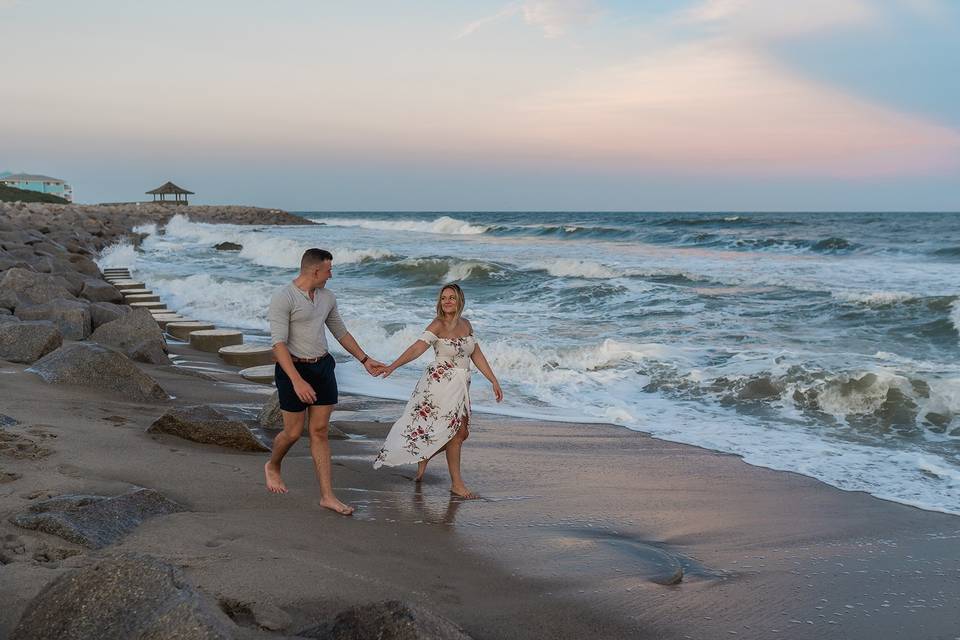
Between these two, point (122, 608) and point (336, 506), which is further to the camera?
point (336, 506)

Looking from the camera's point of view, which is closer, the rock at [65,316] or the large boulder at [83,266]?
the rock at [65,316]

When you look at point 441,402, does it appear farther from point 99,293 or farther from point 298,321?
point 99,293

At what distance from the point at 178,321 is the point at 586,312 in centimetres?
736

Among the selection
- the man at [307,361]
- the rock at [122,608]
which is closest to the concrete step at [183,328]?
the man at [307,361]

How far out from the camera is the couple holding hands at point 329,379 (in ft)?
14.9

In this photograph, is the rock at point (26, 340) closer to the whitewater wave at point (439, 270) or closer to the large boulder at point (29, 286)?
the large boulder at point (29, 286)

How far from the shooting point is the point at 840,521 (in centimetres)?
496

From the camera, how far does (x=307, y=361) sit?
462 cm

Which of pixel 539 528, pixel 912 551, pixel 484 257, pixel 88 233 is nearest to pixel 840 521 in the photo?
pixel 912 551

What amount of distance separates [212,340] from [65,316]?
1.82 metres

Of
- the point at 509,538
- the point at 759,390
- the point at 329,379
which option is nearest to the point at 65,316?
the point at 329,379

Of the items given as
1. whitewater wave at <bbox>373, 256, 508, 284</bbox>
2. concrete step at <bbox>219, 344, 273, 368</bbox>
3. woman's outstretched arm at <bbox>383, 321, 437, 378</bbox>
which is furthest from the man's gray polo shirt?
whitewater wave at <bbox>373, 256, 508, 284</bbox>

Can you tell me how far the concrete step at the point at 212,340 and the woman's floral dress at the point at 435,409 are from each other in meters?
6.00

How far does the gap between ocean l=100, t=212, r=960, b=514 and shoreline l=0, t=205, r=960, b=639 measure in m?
1.14
